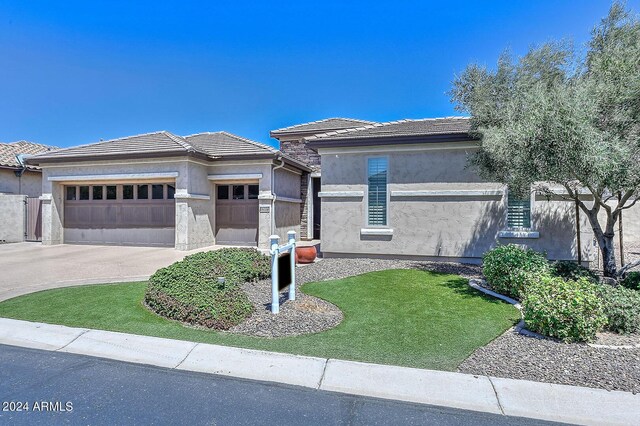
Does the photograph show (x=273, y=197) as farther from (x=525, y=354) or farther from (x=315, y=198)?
(x=525, y=354)

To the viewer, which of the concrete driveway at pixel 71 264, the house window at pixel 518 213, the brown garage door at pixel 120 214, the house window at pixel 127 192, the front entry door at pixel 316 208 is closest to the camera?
the concrete driveway at pixel 71 264

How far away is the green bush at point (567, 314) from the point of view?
5.02 metres

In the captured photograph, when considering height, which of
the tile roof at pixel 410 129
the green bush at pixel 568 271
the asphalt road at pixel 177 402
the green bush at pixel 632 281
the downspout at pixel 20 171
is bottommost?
the asphalt road at pixel 177 402

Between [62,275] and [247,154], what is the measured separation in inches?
298

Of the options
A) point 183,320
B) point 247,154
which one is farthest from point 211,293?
point 247,154

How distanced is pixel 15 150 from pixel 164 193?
40.8 feet

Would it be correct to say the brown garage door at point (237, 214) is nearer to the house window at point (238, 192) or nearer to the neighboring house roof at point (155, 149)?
the house window at point (238, 192)

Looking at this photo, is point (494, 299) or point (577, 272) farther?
point (577, 272)

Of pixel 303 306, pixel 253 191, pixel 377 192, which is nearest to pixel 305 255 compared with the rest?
pixel 377 192

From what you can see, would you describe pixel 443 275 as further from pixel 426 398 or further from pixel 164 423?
pixel 164 423

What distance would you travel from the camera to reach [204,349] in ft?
15.9

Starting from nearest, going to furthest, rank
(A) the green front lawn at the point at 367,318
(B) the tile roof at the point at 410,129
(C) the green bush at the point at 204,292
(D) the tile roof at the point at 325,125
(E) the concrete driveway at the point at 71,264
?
(A) the green front lawn at the point at 367,318
(C) the green bush at the point at 204,292
(E) the concrete driveway at the point at 71,264
(B) the tile roof at the point at 410,129
(D) the tile roof at the point at 325,125

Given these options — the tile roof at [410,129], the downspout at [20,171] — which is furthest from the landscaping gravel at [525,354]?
the downspout at [20,171]

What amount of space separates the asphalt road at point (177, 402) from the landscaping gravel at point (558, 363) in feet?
3.34
